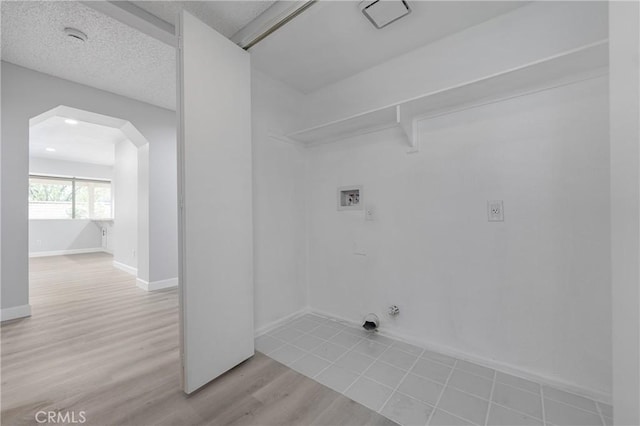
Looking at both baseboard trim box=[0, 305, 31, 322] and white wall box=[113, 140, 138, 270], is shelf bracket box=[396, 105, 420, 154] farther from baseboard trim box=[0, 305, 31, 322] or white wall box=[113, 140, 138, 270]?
white wall box=[113, 140, 138, 270]

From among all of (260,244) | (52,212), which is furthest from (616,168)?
(52,212)

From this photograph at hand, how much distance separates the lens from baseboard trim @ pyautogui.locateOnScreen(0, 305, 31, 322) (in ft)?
8.38

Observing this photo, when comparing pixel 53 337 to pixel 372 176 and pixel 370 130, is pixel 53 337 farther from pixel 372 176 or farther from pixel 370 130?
pixel 370 130

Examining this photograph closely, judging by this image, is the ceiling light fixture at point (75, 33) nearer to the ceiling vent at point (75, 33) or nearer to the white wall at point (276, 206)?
the ceiling vent at point (75, 33)

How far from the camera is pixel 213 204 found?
1.71 metres

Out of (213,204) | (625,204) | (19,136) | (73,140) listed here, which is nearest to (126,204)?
(73,140)

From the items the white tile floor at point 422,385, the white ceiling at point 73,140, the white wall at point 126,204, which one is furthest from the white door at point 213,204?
the white wall at point 126,204

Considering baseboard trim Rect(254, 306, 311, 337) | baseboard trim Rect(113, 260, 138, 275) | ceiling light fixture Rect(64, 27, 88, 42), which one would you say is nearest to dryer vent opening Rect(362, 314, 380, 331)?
baseboard trim Rect(254, 306, 311, 337)

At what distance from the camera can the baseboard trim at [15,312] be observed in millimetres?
2555

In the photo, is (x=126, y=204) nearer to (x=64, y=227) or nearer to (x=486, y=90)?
(x=64, y=227)

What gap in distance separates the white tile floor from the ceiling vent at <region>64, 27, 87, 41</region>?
294cm

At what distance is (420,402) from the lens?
1.46 m

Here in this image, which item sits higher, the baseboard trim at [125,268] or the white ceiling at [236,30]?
the white ceiling at [236,30]

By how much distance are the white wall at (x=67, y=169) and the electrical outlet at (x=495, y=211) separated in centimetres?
946
